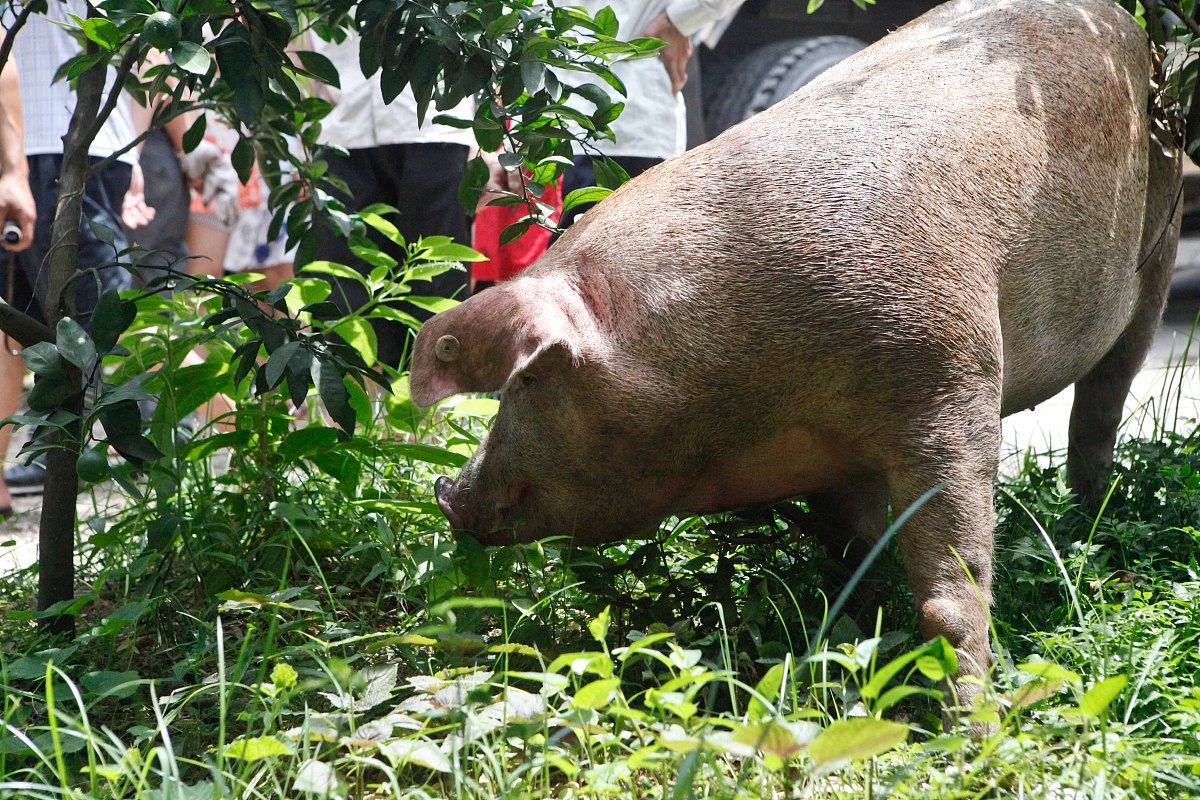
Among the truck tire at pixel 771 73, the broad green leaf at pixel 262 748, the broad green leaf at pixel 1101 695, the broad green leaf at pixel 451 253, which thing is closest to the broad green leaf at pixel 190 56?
the broad green leaf at pixel 451 253

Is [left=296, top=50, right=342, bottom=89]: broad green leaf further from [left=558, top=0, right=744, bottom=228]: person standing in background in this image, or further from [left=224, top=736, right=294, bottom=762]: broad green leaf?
[left=558, top=0, right=744, bottom=228]: person standing in background

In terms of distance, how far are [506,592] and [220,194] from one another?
4.46m

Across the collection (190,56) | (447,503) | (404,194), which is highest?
(190,56)

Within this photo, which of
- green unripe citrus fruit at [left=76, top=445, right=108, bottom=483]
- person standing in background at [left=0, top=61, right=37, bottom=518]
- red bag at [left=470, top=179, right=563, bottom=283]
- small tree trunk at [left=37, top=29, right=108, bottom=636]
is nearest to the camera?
green unripe citrus fruit at [left=76, top=445, right=108, bottom=483]

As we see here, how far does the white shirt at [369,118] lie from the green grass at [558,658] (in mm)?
1652

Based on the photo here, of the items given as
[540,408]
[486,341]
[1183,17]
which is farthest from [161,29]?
[1183,17]

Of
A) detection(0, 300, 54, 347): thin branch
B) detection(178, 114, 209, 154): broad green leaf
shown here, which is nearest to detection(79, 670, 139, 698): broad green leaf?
detection(0, 300, 54, 347): thin branch

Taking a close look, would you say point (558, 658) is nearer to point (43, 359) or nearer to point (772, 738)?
point (772, 738)

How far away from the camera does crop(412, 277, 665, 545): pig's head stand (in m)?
2.28

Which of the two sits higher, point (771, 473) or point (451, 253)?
point (451, 253)

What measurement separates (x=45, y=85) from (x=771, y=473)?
3.68 m

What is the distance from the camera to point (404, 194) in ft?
16.0

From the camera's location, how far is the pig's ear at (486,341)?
2.24 meters

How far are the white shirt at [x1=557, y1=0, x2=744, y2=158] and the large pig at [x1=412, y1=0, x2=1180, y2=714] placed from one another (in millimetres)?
2226
